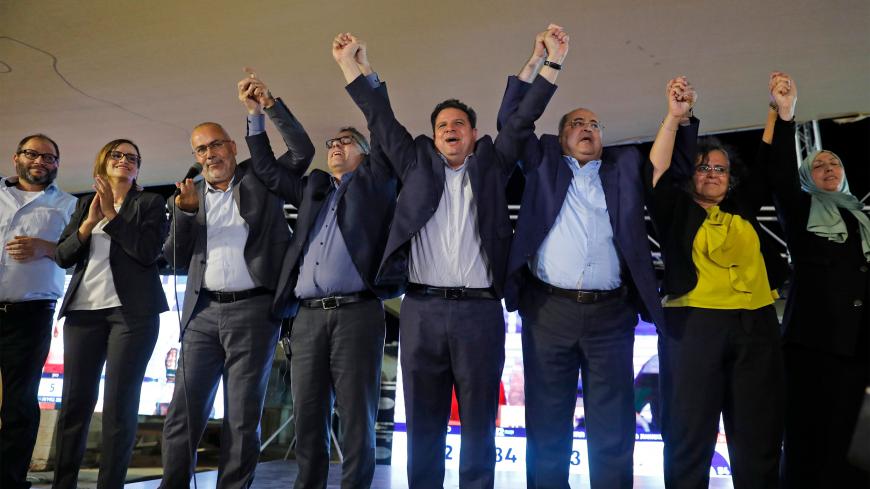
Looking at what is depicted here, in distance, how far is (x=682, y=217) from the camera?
279 cm

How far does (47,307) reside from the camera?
3.36 metres

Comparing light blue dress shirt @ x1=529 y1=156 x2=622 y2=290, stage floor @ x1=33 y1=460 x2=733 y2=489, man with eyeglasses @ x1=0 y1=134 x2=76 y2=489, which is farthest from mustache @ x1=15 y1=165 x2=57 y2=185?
light blue dress shirt @ x1=529 y1=156 x2=622 y2=290

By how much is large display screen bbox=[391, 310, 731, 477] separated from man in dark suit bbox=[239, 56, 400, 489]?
2134mm

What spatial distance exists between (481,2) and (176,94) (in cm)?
232

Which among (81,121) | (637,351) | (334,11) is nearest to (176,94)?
(81,121)

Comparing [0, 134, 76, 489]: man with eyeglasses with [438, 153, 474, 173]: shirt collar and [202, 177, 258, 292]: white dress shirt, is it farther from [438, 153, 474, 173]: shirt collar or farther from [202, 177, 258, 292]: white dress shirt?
[438, 153, 474, 173]: shirt collar

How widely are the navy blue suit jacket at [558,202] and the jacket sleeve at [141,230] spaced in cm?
160

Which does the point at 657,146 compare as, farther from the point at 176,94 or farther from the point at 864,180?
the point at 864,180

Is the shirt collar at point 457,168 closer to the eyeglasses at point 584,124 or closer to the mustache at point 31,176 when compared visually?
the eyeglasses at point 584,124

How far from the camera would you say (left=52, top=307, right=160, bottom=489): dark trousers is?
2902 mm

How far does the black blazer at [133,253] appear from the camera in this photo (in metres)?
3.04

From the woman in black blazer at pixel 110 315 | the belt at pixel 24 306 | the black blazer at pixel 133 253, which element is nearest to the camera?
the woman in black blazer at pixel 110 315

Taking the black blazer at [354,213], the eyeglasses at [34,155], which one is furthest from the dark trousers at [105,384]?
the eyeglasses at [34,155]

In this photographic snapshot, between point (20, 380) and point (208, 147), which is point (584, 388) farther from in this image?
point (20, 380)
